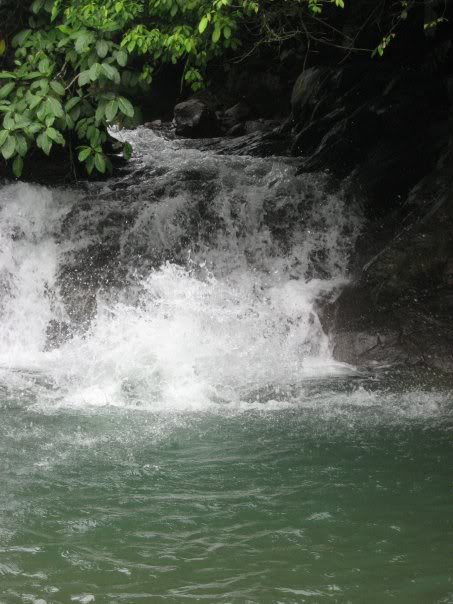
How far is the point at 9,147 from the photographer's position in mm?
6801

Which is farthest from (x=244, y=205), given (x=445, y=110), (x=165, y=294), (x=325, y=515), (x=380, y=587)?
(x=380, y=587)

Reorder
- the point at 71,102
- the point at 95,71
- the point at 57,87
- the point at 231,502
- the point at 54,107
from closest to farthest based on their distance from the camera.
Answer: the point at 231,502
the point at 95,71
the point at 54,107
the point at 57,87
the point at 71,102

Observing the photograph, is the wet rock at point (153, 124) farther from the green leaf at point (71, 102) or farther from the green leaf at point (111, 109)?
the green leaf at point (111, 109)

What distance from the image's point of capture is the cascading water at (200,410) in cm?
388

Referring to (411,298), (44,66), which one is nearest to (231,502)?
(411,298)

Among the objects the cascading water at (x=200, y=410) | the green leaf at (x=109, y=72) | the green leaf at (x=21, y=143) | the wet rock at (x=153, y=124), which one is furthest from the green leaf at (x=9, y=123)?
the wet rock at (x=153, y=124)

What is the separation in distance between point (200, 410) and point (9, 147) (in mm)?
2949

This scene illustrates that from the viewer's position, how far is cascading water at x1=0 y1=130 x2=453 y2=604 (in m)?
3.88

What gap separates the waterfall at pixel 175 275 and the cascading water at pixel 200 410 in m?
0.03

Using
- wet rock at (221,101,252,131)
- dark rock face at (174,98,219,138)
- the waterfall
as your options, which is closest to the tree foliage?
the waterfall

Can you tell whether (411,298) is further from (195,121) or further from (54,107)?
(195,121)

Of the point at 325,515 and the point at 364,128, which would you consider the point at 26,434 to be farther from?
the point at 364,128

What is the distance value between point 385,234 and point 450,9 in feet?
9.68

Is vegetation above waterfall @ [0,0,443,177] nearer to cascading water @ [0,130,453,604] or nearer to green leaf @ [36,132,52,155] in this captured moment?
green leaf @ [36,132,52,155]
